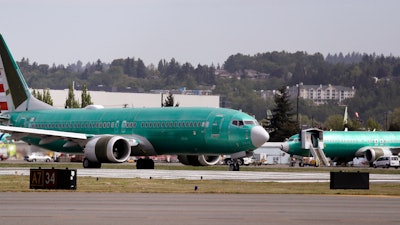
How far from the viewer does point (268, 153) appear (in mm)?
138875

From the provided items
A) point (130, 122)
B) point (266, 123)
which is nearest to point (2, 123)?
point (130, 122)

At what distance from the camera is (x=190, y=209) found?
31.5 meters

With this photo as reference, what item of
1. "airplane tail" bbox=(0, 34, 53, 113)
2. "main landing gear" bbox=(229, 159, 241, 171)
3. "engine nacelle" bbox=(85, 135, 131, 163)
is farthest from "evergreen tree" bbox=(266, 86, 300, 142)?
"main landing gear" bbox=(229, 159, 241, 171)

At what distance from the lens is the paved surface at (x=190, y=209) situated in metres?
27.5

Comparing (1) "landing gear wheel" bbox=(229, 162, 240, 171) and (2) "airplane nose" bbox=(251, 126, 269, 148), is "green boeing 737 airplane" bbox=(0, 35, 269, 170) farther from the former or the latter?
(1) "landing gear wheel" bbox=(229, 162, 240, 171)

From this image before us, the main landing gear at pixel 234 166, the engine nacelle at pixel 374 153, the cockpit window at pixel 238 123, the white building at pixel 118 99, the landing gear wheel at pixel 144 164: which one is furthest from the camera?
the white building at pixel 118 99

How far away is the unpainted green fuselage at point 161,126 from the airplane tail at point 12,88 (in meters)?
0.97

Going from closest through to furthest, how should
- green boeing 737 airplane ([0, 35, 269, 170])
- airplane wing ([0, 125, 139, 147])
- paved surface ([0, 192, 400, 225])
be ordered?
paved surface ([0, 192, 400, 225]) → green boeing 737 airplane ([0, 35, 269, 170]) → airplane wing ([0, 125, 139, 147])

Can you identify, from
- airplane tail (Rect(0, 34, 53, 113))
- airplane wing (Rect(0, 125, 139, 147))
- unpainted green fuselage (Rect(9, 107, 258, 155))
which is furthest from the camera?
airplane tail (Rect(0, 34, 53, 113))

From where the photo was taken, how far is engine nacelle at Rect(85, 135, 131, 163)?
73.8 m

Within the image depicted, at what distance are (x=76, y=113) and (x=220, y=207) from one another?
170ft

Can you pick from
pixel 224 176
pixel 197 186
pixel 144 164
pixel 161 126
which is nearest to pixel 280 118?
pixel 144 164

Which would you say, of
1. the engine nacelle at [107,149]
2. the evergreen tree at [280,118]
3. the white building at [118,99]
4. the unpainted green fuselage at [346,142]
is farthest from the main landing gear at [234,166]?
the white building at [118,99]

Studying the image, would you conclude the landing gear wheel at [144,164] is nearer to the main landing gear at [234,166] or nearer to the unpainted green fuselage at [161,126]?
the unpainted green fuselage at [161,126]
